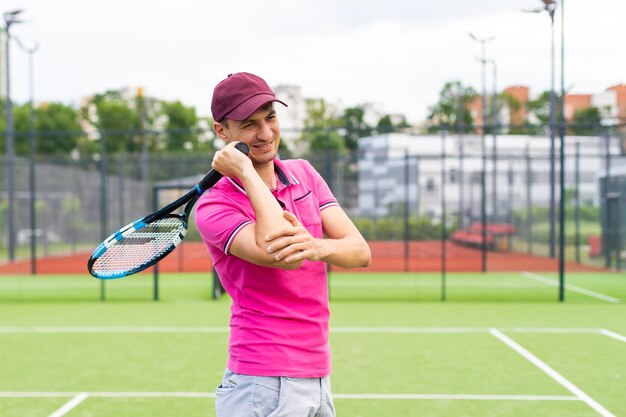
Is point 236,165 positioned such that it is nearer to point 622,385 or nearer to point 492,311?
point 622,385

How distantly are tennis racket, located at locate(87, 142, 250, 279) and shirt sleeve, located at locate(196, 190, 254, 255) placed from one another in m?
0.46

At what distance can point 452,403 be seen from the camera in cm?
573

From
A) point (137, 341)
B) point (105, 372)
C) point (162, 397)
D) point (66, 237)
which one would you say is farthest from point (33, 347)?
point (66, 237)

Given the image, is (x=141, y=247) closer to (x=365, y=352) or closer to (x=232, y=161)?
(x=232, y=161)

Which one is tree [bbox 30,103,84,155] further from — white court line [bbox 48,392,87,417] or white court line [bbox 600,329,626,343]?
white court line [bbox 48,392,87,417]

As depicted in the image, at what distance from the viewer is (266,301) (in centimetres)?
215

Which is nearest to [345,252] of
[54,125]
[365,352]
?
[365,352]

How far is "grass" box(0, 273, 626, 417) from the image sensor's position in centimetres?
577

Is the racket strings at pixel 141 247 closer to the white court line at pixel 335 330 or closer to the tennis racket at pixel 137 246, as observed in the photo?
the tennis racket at pixel 137 246

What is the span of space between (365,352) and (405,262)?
10221 millimetres

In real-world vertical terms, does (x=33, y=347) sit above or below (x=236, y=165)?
below

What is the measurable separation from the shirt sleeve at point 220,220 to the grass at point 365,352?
11.8 feet

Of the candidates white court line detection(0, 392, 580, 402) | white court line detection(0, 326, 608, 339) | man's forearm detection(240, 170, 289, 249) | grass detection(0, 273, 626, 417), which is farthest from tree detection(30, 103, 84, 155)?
man's forearm detection(240, 170, 289, 249)

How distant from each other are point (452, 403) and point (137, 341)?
13.5 feet
